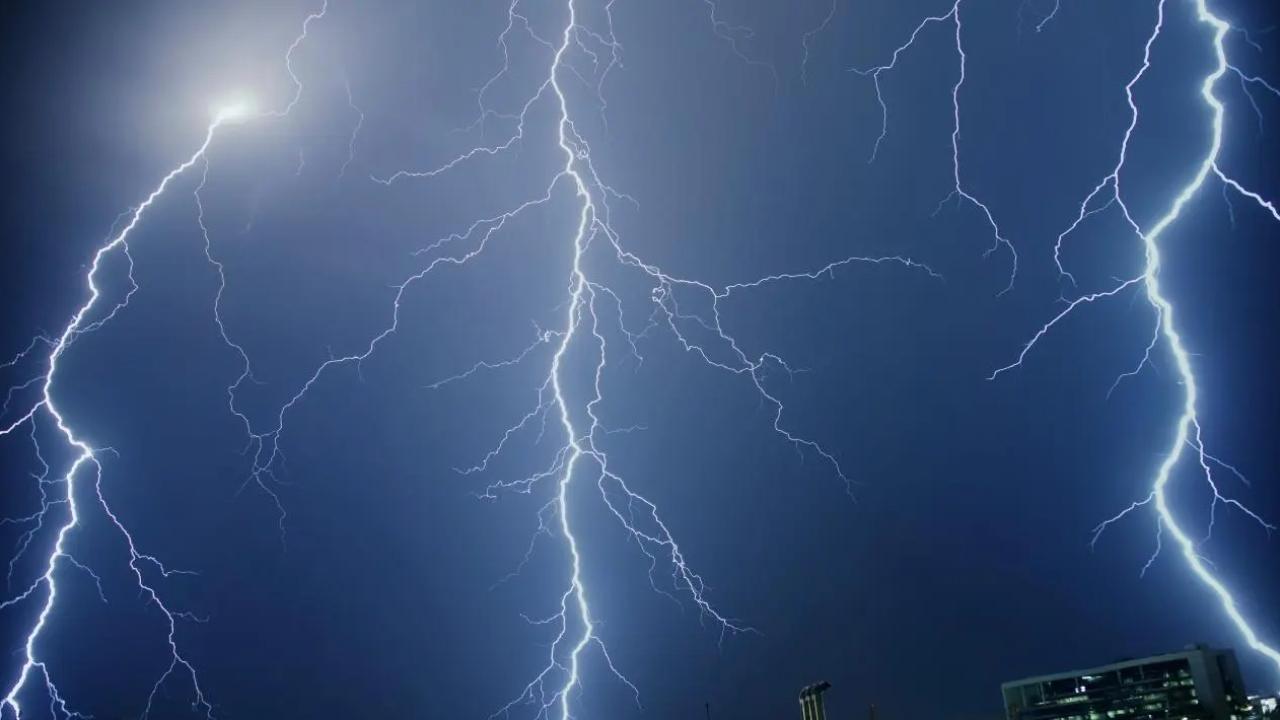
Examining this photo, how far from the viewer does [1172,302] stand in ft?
22.4

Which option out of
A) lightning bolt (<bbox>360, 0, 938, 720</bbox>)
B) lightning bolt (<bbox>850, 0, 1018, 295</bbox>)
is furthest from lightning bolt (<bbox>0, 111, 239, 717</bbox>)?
lightning bolt (<bbox>850, 0, 1018, 295</bbox>)

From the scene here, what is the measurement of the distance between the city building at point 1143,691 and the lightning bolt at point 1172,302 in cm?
53

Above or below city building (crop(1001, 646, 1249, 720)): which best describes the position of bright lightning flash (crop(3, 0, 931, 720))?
above

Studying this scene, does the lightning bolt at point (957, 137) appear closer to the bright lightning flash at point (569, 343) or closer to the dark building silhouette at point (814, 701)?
the bright lightning flash at point (569, 343)

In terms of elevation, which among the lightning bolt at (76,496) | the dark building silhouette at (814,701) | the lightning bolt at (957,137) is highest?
the lightning bolt at (957,137)

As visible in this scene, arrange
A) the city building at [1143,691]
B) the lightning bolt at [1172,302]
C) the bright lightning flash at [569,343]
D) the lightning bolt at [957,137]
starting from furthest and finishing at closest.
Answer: the bright lightning flash at [569,343] < the lightning bolt at [957,137] < the city building at [1143,691] < the lightning bolt at [1172,302]

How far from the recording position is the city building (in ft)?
23.0

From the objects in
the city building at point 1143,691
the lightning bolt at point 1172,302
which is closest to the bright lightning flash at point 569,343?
the lightning bolt at point 1172,302

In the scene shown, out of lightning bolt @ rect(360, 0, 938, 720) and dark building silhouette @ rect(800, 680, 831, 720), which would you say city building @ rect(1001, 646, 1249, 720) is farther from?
lightning bolt @ rect(360, 0, 938, 720)

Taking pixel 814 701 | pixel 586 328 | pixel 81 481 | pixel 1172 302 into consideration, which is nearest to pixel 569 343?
pixel 586 328

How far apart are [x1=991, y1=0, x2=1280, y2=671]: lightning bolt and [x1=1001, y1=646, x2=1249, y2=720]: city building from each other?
534 millimetres

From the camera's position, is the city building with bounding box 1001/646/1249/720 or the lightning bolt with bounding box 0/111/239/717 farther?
the lightning bolt with bounding box 0/111/239/717

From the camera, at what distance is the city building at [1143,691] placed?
700 centimetres

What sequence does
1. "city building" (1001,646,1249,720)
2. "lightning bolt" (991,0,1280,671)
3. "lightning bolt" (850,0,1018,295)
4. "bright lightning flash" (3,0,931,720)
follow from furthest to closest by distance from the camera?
"bright lightning flash" (3,0,931,720), "lightning bolt" (850,0,1018,295), "city building" (1001,646,1249,720), "lightning bolt" (991,0,1280,671)
